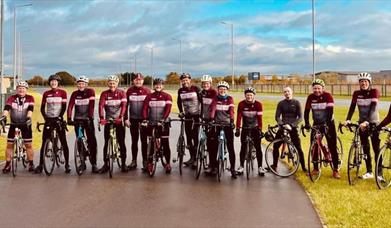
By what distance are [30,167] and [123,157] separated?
6.40 feet

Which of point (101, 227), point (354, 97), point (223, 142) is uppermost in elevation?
point (354, 97)

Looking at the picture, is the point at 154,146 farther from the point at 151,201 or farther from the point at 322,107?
the point at 322,107

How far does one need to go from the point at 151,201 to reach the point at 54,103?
12.4ft

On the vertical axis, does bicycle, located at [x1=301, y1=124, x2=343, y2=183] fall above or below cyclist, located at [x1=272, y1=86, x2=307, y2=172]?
below

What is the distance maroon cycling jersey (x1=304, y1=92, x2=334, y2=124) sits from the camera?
34.6ft

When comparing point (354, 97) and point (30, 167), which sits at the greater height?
point (354, 97)

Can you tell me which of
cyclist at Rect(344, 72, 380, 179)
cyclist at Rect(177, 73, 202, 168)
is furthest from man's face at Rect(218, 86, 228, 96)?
cyclist at Rect(344, 72, 380, 179)

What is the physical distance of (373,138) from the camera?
10.3m

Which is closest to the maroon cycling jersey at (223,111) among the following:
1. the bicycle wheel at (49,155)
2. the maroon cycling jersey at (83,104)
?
the maroon cycling jersey at (83,104)

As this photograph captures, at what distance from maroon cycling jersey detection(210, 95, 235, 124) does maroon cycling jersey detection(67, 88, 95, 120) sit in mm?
2489

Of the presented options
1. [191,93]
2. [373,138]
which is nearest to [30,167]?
[191,93]

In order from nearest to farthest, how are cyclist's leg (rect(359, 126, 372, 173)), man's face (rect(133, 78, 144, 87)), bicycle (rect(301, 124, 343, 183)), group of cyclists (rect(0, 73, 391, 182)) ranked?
cyclist's leg (rect(359, 126, 372, 173))
bicycle (rect(301, 124, 343, 183))
group of cyclists (rect(0, 73, 391, 182))
man's face (rect(133, 78, 144, 87))

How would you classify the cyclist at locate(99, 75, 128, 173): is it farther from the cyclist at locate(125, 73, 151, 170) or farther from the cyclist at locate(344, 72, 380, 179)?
the cyclist at locate(344, 72, 380, 179)

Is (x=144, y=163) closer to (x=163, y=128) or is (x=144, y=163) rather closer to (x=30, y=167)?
(x=163, y=128)
